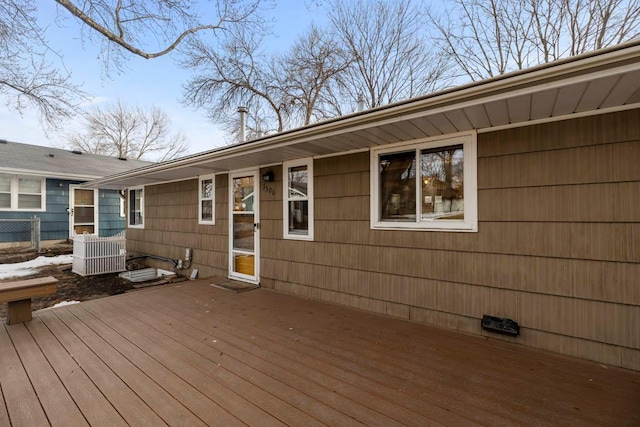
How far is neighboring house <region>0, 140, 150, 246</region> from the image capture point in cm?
913

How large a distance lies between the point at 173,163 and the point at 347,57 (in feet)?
27.1

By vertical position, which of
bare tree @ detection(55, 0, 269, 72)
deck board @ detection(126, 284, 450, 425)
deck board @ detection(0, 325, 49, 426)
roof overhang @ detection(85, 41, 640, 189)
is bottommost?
deck board @ detection(0, 325, 49, 426)

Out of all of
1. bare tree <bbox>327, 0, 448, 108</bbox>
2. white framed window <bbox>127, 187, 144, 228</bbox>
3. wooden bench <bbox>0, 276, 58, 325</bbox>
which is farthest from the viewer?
bare tree <bbox>327, 0, 448, 108</bbox>

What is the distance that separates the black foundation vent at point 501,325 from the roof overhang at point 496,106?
6.25 feet

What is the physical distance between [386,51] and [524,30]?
168 inches

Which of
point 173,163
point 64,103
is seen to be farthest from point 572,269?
point 64,103

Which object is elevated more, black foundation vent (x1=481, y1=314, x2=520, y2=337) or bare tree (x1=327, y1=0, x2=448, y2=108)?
bare tree (x1=327, y1=0, x2=448, y2=108)

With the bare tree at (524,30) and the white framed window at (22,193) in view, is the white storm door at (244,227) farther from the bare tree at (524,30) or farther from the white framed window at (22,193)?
the white framed window at (22,193)

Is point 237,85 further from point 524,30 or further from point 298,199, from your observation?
point 524,30

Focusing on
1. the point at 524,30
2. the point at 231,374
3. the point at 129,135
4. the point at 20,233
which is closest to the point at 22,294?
the point at 231,374

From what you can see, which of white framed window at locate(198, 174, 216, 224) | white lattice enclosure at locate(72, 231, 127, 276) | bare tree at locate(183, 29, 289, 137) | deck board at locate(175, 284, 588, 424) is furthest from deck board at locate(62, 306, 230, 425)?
bare tree at locate(183, 29, 289, 137)

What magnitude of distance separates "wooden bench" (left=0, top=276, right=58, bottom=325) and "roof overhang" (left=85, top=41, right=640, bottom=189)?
297 cm

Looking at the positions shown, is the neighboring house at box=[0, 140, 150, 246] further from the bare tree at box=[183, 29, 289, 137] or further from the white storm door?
the white storm door

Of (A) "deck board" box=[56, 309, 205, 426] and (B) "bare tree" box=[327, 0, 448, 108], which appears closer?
(A) "deck board" box=[56, 309, 205, 426]
